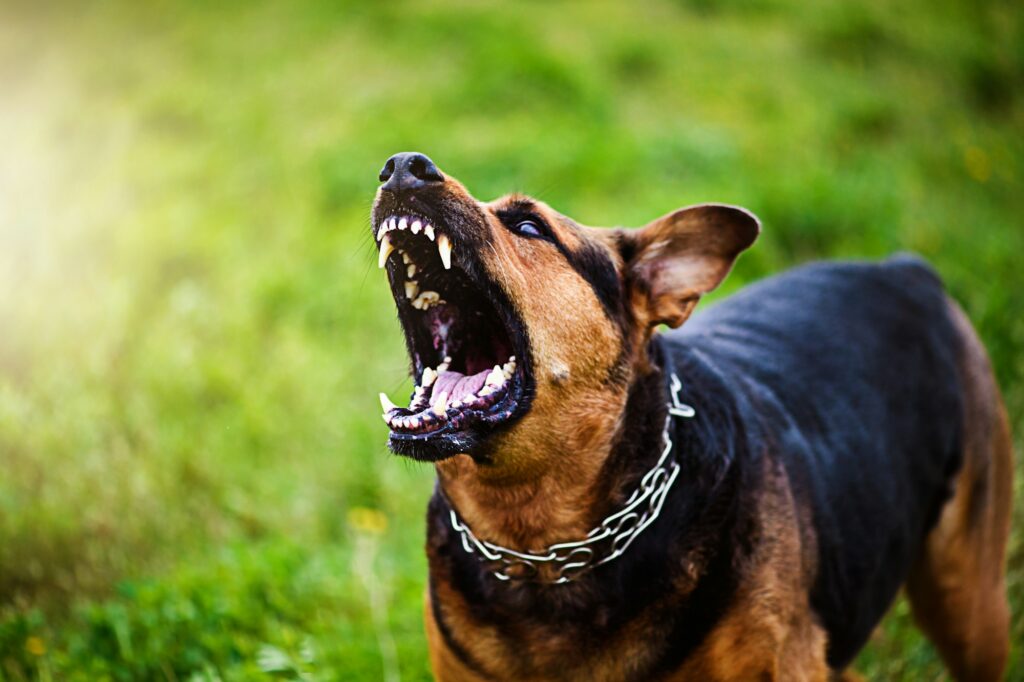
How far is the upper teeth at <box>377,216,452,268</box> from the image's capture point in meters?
2.81

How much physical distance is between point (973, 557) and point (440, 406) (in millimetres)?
2386

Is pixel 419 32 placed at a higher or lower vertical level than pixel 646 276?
higher

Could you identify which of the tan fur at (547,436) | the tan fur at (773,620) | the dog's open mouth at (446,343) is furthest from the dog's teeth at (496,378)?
the tan fur at (773,620)

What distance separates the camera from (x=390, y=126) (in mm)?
8273

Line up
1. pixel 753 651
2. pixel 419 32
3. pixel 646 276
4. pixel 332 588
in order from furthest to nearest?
1. pixel 419 32
2. pixel 332 588
3. pixel 646 276
4. pixel 753 651

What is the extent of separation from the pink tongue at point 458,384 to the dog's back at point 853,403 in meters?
0.78

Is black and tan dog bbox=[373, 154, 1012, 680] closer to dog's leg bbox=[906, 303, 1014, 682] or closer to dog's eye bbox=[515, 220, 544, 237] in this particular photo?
dog's eye bbox=[515, 220, 544, 237]

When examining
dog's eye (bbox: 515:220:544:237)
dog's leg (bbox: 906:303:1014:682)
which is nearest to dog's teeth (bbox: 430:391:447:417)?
dog's eye (bbox: 515:220:544:237)

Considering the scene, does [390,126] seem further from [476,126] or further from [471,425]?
[471,425]

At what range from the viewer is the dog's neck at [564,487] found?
2912 mm

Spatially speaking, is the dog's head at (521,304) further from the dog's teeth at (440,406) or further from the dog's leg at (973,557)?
the dog's leg at (973,557)

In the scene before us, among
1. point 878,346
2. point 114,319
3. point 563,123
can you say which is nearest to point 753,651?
point 878,346

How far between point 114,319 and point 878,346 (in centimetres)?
454

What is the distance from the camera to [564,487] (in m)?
2.92
